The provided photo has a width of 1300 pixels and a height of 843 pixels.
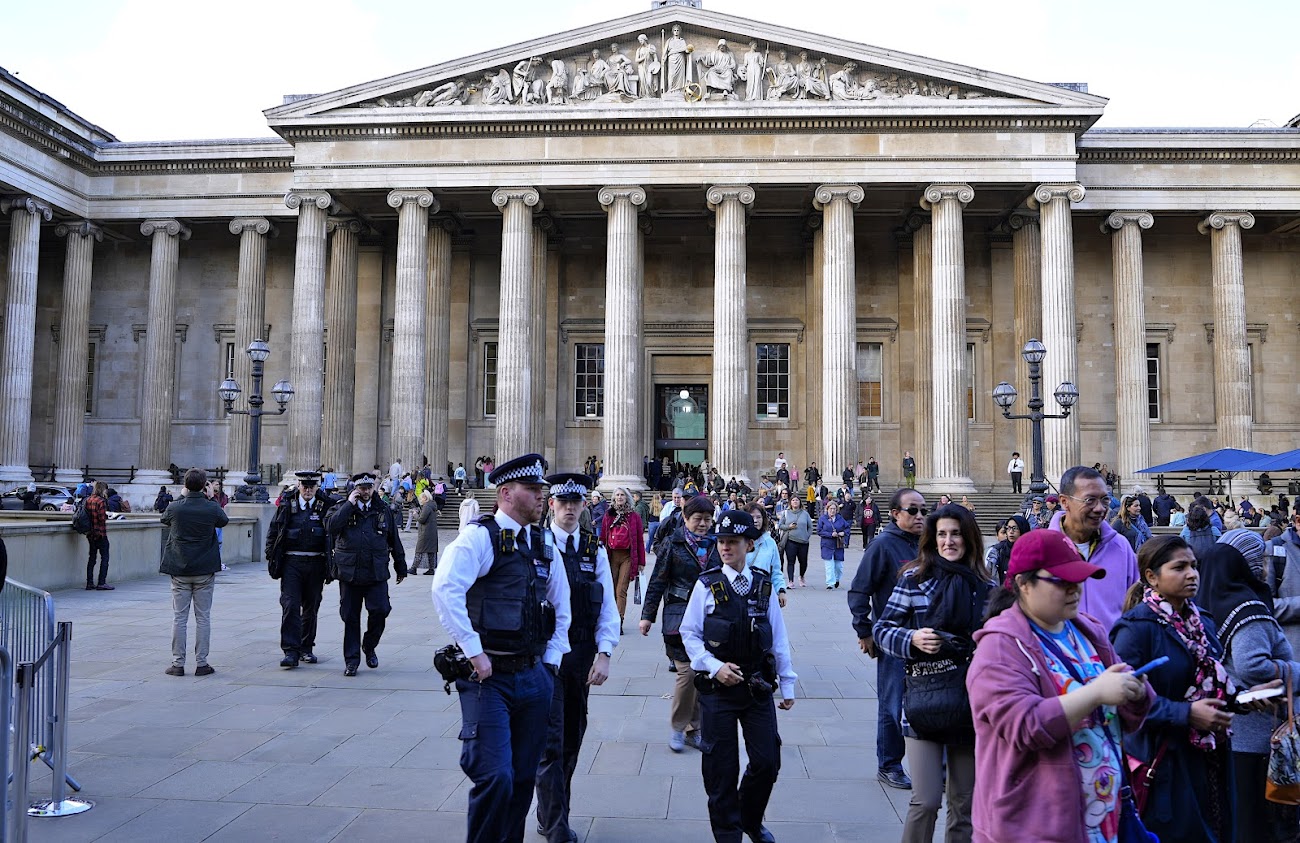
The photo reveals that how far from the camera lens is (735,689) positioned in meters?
5.35

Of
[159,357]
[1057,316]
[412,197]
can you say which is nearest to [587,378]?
[412,197]

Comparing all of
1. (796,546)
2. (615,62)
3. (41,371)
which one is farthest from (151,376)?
(796,546)

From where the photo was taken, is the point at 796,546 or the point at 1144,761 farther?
the point at 796,546

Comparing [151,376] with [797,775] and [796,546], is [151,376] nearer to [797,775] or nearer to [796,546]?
[796,546]

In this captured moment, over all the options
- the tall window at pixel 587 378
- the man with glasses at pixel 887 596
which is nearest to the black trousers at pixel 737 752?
the man with glasses at pixel 887 596

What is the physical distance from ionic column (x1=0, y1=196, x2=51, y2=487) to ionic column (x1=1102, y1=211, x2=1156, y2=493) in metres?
35.4

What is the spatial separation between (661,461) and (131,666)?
90.3 ft

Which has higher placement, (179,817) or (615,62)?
(615,62)

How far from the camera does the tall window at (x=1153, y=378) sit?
3653cm

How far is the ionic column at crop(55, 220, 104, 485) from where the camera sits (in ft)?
116

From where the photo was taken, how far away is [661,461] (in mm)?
37312

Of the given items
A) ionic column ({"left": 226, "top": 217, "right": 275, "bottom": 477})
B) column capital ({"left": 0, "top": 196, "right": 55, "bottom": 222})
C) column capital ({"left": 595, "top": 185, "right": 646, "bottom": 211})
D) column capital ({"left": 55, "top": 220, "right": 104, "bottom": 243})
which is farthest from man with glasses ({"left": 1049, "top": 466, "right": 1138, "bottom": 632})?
column capital ({"left": 55, "top": 220, "right": 104, "bottom": 243})

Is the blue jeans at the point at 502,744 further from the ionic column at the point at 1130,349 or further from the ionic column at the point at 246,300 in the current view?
the ionic column at the point at 246,300

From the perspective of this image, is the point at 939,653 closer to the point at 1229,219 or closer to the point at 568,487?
the point at 568,487
